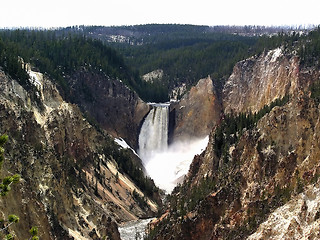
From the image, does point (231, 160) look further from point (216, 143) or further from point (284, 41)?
point (284, 41)

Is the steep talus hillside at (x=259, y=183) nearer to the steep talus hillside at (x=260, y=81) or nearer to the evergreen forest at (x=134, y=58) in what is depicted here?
the steep talus hillside at (x=260, y=81)

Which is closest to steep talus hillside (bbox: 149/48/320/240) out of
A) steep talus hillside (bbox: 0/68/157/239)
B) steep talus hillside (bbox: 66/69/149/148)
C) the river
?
the river

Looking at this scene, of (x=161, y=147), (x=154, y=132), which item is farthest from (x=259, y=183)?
(x=154, y=132)

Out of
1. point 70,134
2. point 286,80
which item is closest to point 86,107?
point 70,134

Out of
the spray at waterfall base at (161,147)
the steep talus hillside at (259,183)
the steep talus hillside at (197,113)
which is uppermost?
the steep talus hillside at (259,183)

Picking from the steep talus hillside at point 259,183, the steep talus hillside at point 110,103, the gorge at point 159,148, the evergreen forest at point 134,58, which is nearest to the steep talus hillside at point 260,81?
the gorge at point 159,148

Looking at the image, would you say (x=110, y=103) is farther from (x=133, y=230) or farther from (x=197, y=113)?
(x=133, y=230)
